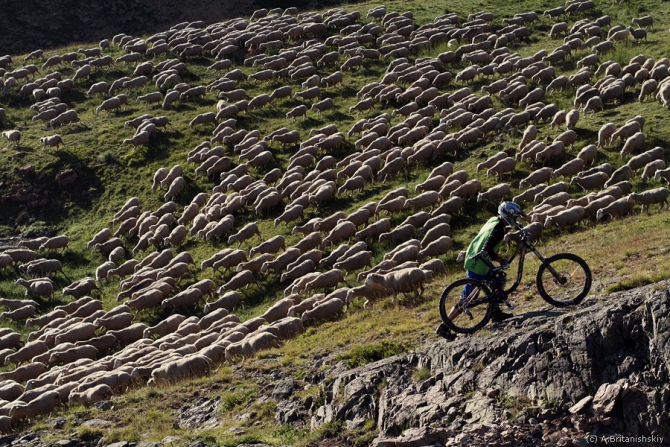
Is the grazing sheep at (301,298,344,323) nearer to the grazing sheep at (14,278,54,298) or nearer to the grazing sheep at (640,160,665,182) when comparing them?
the grazing sheep at (640,160,665,182)

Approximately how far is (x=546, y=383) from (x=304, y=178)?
21.5 metres

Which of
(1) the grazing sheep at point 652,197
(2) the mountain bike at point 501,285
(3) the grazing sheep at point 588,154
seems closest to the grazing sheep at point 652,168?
(1) the grazing sheep at point 652,197

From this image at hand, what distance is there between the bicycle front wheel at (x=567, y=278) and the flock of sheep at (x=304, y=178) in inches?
253

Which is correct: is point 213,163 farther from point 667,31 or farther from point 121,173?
point 667,31

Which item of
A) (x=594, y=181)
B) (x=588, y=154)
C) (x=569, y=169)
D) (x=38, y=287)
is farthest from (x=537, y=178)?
(x=38, y=287)

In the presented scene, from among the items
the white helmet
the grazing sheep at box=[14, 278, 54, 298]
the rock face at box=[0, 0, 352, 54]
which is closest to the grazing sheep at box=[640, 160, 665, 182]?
the white helmet

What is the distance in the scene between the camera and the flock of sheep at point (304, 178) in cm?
2197

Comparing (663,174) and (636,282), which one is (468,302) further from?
(663,174)

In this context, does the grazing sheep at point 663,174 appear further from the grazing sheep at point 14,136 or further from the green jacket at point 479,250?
the grazing sheep at point 14,136

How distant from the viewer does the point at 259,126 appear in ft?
125

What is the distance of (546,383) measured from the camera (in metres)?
11.4

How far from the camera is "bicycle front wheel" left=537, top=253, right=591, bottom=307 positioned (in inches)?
536

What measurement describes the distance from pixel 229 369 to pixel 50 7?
4869 centimetres

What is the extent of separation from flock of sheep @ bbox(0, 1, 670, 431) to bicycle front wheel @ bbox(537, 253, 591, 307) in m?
6.42
